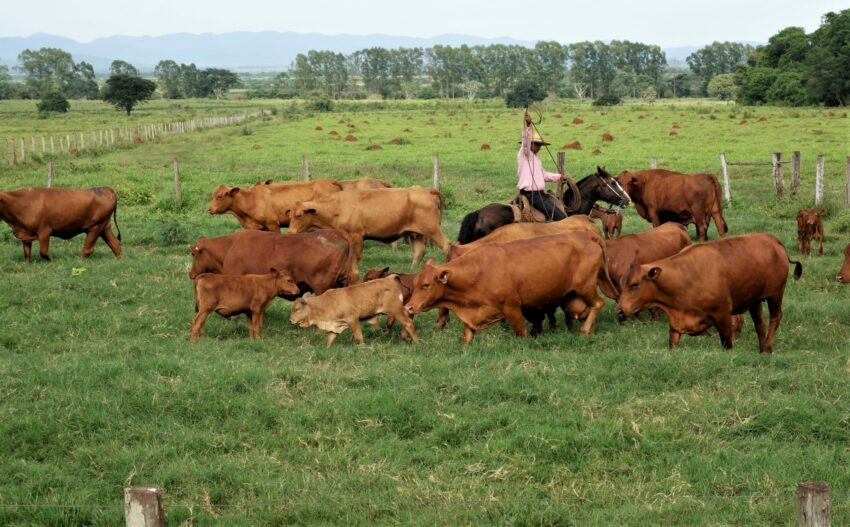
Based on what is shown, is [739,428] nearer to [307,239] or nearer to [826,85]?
[307,239]

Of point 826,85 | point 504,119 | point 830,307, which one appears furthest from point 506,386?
point 826,85

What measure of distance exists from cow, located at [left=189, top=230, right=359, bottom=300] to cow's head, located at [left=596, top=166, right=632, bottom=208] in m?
5.80

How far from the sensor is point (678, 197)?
17094 millimetres

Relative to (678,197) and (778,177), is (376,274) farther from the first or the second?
(778,177)

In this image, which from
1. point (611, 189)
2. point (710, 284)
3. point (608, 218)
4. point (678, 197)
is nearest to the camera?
point (710, 284)

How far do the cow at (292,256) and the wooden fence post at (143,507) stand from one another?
7.15 meters

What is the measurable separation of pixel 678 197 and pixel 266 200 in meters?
7.74

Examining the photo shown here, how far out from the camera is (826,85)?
59062mm

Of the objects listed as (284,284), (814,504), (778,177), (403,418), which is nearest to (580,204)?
(284,284)

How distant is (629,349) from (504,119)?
46.7 m

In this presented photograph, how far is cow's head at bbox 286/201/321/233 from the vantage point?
14.5m

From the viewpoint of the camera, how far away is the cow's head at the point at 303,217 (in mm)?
14545

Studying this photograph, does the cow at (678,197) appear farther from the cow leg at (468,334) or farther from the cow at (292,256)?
the cow leg at (468,334)

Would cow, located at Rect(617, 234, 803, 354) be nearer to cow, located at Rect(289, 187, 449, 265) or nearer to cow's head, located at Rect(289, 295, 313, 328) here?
cow's head, located at Rect(289, 295, 313, 328)
